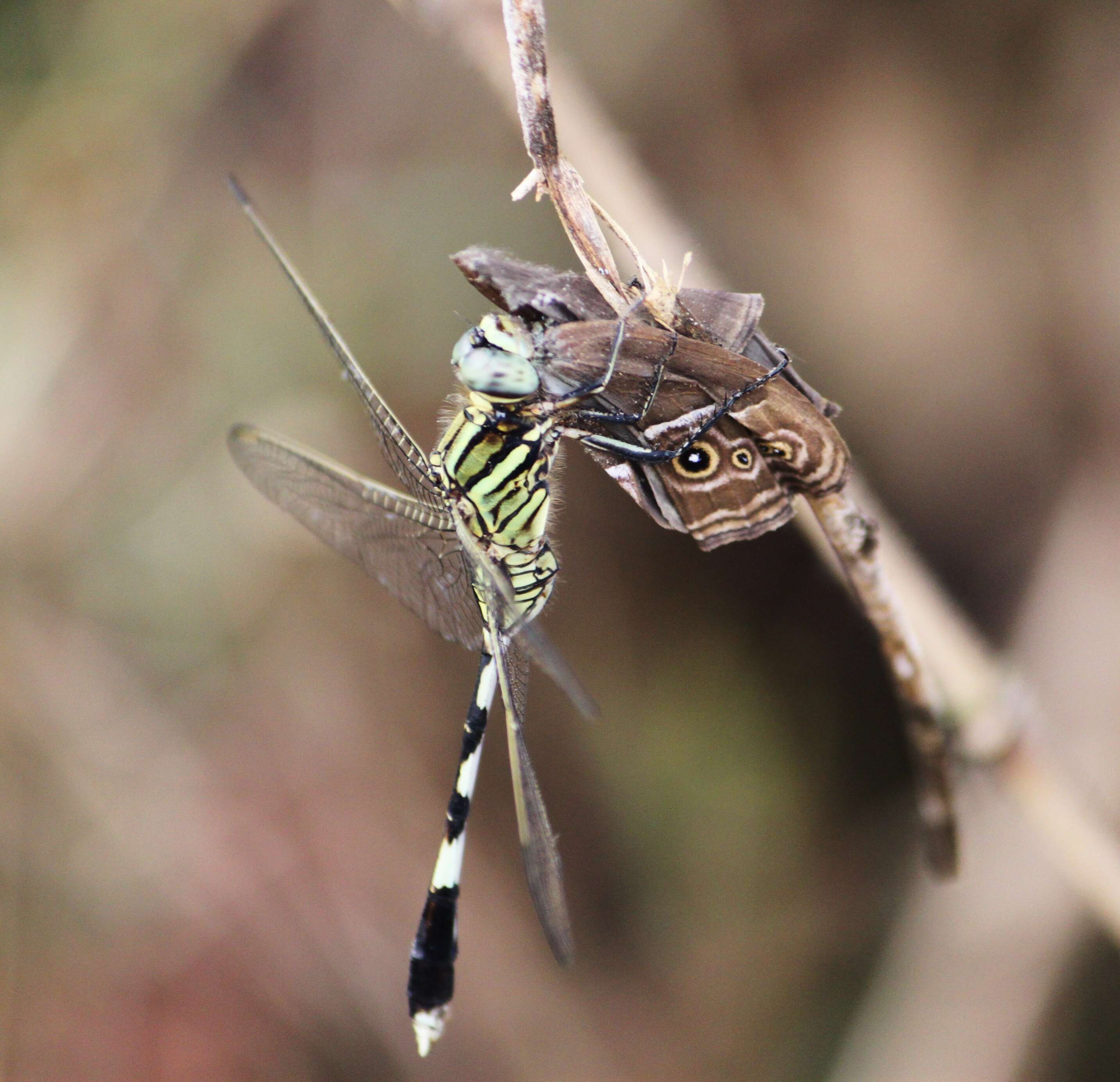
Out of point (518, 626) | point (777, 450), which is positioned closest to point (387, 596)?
point (518, 626)

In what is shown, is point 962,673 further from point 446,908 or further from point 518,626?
point 446,908

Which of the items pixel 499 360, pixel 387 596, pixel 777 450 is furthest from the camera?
pixel 387 596

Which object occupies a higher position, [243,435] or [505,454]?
[243,435]

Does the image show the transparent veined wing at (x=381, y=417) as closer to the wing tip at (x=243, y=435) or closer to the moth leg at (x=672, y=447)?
the wing tip at (x=243, y=435)

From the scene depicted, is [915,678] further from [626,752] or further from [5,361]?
[5,361]

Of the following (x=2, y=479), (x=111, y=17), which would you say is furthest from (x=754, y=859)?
(x=111, y=17)

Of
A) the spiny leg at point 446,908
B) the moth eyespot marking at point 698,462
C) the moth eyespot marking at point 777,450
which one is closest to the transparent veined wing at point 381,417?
the spiny leg at point 446,908

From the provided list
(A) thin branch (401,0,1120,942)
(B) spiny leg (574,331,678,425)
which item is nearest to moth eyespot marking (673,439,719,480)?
(B) spiny leg (574,331,678,425)
